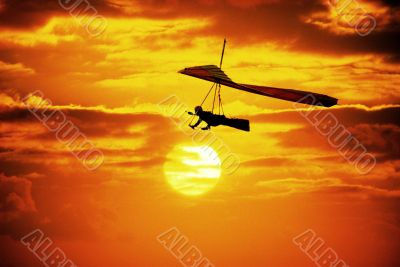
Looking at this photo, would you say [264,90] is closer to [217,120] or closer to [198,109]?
[217,120]

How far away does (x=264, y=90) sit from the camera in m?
34.8

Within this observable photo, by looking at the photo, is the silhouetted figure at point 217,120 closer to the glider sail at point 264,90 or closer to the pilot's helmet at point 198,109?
the pilot's helmet at point 198,109

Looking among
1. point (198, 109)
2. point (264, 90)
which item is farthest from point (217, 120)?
point (264, 90)

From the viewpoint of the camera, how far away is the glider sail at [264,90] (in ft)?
108

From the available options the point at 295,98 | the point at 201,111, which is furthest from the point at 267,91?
the point at 201,111

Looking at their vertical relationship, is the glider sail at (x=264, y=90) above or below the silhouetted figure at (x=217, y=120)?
above

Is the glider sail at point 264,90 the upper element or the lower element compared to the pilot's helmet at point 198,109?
upper

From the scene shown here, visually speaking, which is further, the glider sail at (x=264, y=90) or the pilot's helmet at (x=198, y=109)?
the pilot's helmet at (x=198, y=109)

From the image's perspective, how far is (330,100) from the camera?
32.8m

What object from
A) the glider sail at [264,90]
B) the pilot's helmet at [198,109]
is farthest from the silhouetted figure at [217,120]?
the glider sail at [264,90]

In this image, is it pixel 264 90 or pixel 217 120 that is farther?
pixel 264 90

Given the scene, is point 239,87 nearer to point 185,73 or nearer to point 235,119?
point 235,119

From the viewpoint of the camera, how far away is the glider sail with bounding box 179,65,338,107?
32781 millimetres

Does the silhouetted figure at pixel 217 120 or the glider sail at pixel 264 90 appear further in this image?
the silhouetted figure at pixel 217 120
